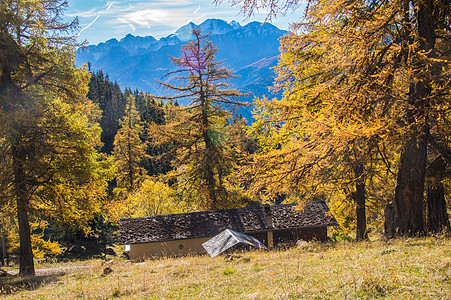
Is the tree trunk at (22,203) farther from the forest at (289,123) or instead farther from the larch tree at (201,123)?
the larch tree at (201,123)

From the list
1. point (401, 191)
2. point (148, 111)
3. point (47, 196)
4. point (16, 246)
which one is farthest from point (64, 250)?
point (148, 111)

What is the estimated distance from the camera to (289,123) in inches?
473

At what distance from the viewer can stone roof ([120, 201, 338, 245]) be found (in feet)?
73.6

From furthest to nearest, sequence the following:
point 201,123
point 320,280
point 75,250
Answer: point 75,250
point 201,123
point 320,280

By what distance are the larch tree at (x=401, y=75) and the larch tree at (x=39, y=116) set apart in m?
9.64

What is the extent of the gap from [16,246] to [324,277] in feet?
80.1

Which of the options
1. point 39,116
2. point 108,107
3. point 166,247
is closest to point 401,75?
point 39,116

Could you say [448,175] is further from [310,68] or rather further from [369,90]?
[310,68]

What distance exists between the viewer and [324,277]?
16.8 ft

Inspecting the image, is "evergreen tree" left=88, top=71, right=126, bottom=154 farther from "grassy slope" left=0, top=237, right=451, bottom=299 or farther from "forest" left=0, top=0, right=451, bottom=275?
"grassy slope" left=0, top=237, right=451, bottom=299

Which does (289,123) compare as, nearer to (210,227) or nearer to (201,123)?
(201,123)

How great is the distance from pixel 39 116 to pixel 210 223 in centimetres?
1382

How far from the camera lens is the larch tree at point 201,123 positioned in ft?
74.1

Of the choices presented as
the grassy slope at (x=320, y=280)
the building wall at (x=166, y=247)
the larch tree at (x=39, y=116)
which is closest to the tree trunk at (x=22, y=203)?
the larch tree at (x=39, y=116)
